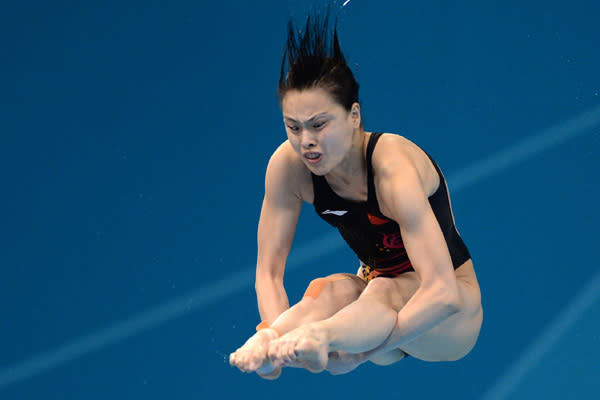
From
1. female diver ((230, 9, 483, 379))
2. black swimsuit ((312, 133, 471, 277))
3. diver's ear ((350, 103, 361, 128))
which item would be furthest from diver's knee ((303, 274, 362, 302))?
diver's ear ((350, 103, 361, 128))

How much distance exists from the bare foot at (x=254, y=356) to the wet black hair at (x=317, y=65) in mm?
671

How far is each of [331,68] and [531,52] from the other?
187cm

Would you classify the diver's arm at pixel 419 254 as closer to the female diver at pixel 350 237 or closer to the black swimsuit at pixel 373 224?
the female diver at pixel 350 237

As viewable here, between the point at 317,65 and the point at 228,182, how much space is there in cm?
136

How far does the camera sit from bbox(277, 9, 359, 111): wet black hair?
7.88 feet

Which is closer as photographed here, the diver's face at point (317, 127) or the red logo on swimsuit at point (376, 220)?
the diver's face at point (317, 127)

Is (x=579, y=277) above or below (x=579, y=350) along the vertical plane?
above

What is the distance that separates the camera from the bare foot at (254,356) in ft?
7.11

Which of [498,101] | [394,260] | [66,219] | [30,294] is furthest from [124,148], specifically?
[498,101]

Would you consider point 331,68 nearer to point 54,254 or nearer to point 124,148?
point 124,148

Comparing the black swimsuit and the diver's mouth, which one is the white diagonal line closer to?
the black swimsuit

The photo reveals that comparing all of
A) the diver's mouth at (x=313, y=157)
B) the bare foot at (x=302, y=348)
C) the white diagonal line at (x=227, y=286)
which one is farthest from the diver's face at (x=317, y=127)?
the white diagonal line at (x=227, y=286)

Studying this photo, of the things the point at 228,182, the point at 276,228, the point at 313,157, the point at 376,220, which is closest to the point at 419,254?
the point at 376,220

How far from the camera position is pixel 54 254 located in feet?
11.2
